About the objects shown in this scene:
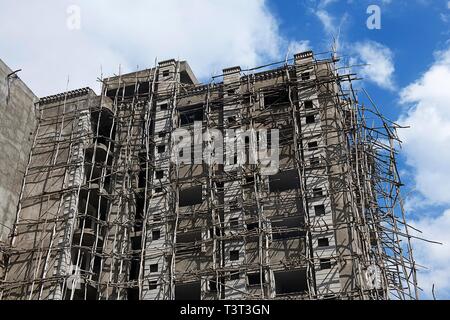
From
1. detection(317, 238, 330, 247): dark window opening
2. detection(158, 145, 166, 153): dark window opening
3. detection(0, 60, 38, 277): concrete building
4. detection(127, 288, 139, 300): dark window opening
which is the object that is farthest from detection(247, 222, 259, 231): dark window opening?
detection(0, 60, 38, 277): concrete building

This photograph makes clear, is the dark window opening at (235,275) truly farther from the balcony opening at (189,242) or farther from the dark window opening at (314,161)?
the dark window opening at (314,161)

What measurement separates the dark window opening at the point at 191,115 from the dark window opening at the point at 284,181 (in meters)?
6.80

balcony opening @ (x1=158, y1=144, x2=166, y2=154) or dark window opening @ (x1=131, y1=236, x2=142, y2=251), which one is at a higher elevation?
balcony opening @ (x1=158, y1=144, x2=166, y2=154)

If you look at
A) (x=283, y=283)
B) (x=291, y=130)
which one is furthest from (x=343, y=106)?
(x=283, y=283)

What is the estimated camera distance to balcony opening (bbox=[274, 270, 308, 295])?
28.0 meters

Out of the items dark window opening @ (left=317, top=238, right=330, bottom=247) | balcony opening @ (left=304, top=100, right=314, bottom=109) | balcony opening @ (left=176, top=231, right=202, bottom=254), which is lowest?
dark window opening @ (left=317, top=238, right=330, bottom=247)

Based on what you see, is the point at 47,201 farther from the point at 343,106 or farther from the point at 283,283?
the point at 343,106

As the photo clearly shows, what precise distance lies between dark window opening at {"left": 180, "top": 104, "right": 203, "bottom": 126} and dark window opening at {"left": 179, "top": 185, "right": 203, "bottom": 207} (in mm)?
5111

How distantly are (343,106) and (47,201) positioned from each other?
59.4ft

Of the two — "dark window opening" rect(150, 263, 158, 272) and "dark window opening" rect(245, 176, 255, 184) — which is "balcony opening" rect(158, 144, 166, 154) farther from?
"dark window opening" rect(150, 263, 158, 272)

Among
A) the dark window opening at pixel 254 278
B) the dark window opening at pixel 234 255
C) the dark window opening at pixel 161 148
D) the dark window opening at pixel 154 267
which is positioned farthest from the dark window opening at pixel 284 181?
the dark window opening at pixel 154 267

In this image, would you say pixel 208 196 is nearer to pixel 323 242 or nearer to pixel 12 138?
pixel 323 242

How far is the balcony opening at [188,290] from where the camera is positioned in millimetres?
29156
